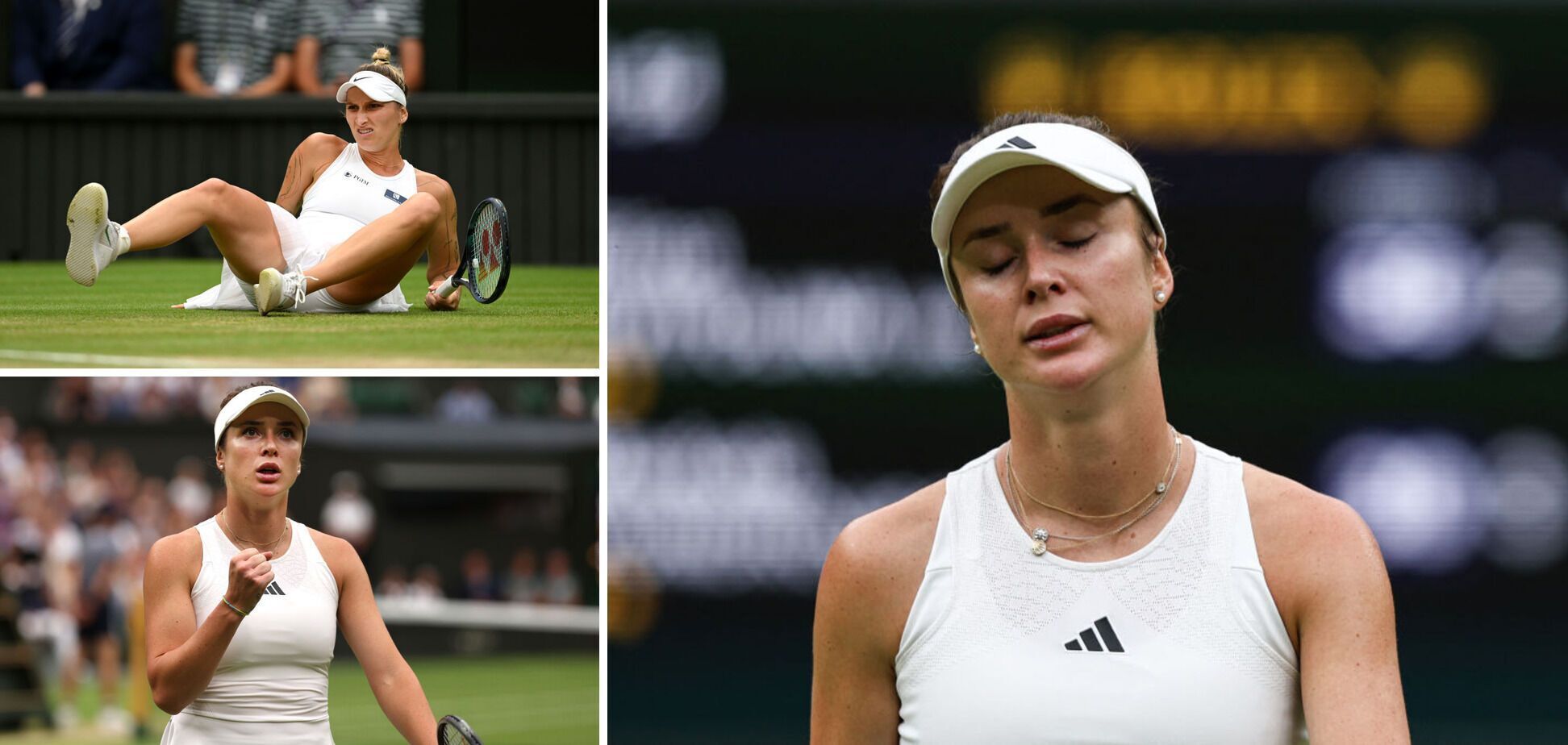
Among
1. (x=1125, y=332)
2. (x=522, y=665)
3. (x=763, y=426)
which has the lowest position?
(x=522, y=665)

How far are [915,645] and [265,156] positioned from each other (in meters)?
6.84

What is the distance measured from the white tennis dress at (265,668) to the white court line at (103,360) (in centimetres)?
94

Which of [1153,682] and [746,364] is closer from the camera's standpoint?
[1153,682]

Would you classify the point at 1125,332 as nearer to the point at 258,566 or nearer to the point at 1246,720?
the point at 1246,720

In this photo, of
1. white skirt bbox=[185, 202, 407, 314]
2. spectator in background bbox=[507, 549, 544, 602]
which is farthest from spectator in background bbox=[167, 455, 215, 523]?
white skirt bbox=[185, 202, 407, 314]

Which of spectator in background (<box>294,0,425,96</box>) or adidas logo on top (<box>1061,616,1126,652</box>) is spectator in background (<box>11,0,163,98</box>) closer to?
spectator in background (<box>294,0,425,96</box>)

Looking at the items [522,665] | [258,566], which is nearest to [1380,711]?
[258,566]

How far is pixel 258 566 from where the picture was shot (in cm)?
289

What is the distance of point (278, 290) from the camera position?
15.9 feet

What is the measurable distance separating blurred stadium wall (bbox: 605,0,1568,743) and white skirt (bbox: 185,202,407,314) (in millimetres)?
737

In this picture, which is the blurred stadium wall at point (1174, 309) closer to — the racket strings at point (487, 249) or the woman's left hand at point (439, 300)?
the racket strings at point (487, 249)

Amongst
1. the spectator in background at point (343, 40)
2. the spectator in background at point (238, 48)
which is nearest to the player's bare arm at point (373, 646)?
the spectator in background at point (343, 40)

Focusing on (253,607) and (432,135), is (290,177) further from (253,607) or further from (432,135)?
(432,135)

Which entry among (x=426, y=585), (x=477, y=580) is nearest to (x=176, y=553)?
(x=426, y=585)
